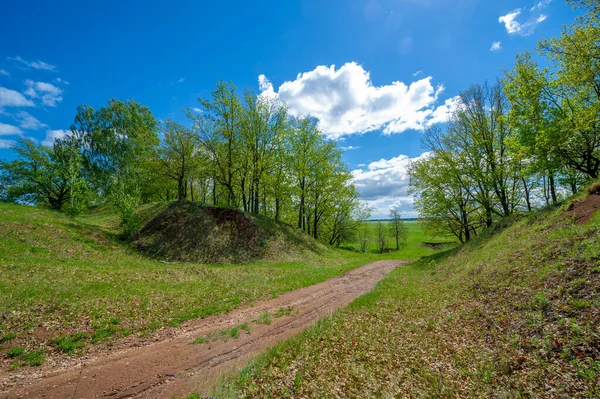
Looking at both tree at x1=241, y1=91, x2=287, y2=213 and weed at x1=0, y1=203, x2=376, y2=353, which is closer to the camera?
weed at x1=0, y1=203, x2=376, y2=353

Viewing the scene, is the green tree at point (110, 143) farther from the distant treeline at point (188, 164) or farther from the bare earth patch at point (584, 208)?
the bare earth patch at point (584, 208)

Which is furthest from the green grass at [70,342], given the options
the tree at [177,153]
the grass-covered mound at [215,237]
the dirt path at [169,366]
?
the tree at [177,153]

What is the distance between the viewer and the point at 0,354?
659 cm

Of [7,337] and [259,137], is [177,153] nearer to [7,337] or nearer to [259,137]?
[259,137]

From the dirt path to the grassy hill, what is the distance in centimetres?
94

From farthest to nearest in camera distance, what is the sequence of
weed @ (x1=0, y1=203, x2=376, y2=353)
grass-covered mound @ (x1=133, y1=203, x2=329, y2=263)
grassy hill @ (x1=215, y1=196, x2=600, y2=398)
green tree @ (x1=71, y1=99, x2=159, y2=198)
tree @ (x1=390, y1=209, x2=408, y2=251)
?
1. tree @ (x1=390, y1=209, x2=408, y2=251)
2. green tree @ (x1=71, y1=99, x2=159, y2=198)
3. grass-covered mound @ (x1=133, y1=203, x2=329, y2=263)
4. weed @ (x1=0, y1=203, x2=376, y2=353)
5. grassy hill @ (x1=215, y1=196, x2=600, y2=398)

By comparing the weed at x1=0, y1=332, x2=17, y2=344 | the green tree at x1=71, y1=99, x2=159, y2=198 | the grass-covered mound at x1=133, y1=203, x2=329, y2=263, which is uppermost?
the green tree at x1=71, y1=99, x2=159, y2=198

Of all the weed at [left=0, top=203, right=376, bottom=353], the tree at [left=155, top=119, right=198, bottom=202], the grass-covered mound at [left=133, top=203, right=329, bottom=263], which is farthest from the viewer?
the tree at [left=155, top=119, right=198, bottom=202]

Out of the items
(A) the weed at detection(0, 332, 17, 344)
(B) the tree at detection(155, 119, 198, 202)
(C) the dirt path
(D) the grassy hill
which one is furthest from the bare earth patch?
(B) the tree at detection(155, 119, 198, 202)

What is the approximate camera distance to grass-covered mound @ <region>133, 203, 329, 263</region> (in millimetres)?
23172

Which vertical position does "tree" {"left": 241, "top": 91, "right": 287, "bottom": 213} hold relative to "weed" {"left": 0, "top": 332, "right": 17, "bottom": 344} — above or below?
above

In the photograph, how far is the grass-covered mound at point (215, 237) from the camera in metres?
23.2

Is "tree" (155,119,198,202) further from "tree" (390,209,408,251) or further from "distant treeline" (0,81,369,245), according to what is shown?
"tree" (390,209,408,251)

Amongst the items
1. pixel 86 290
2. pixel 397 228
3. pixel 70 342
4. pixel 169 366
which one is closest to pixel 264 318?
pixel 169 366
